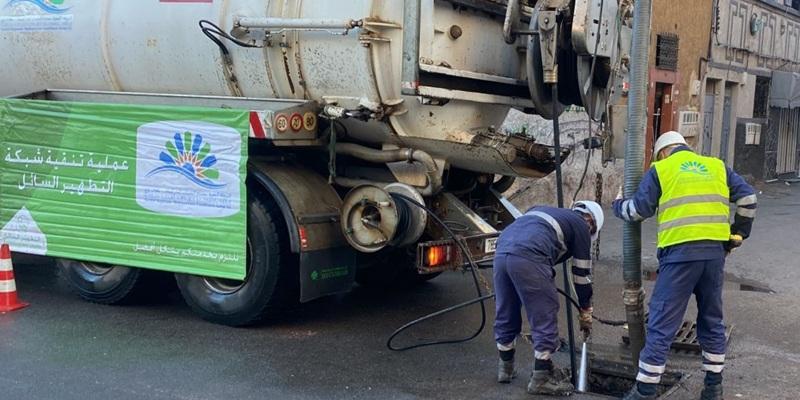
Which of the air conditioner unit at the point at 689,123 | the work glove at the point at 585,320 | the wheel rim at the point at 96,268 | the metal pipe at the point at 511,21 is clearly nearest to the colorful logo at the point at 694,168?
the work glove at the point at 585,320

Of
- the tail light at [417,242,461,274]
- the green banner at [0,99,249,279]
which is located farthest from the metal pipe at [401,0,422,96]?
the green banner at [0,99,249,279]

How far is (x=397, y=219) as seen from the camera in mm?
5824

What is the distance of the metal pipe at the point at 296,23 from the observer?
574 cm

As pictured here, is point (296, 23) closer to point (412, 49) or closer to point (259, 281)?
point (412, 49)

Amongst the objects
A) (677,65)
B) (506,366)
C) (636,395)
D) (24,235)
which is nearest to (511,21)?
(506,366)

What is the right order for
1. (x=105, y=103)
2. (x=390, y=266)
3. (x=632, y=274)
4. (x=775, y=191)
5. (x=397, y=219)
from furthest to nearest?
(x=775, y=191), (x=390, y=266), (x=105, y=103), (x=397, y=219), (x=632, y=274)

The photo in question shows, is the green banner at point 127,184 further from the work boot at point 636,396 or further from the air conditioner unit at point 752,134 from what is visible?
the air conditioner unit at point 752,134

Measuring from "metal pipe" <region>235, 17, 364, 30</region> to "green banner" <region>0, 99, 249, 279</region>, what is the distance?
24.3 inches

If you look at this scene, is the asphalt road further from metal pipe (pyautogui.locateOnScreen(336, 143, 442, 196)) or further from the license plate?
metal pipe (pyautogui.locateOnScreen(336, 143, 442, 196))

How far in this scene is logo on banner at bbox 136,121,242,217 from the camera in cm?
617

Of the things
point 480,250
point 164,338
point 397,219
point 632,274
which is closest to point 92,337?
point 164,338

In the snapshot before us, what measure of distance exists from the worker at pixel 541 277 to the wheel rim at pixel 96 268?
3.39 meters

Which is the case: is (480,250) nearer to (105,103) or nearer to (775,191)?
(105,103)

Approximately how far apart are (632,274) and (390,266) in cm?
282
